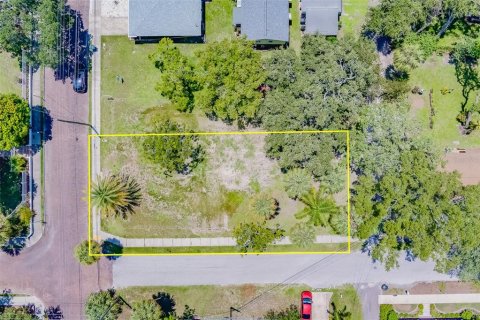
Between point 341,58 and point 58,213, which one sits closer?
point 341,58

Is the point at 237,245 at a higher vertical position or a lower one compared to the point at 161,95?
lower

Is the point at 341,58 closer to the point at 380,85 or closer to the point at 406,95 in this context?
the point at 380,85

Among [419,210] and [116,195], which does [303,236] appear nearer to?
[419,210]

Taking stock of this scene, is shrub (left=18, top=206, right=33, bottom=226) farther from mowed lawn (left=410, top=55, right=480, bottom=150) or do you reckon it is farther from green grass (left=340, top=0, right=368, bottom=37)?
mowed lawn (left=410, top=55, right=480, bottom=150)

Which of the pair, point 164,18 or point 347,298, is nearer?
point 164,18

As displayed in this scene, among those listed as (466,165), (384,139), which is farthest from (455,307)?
(384,139)

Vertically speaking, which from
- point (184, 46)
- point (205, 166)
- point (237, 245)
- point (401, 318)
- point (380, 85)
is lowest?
point (401, 318)

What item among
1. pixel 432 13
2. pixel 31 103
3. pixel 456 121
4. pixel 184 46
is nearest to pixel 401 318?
pixel 456 121
